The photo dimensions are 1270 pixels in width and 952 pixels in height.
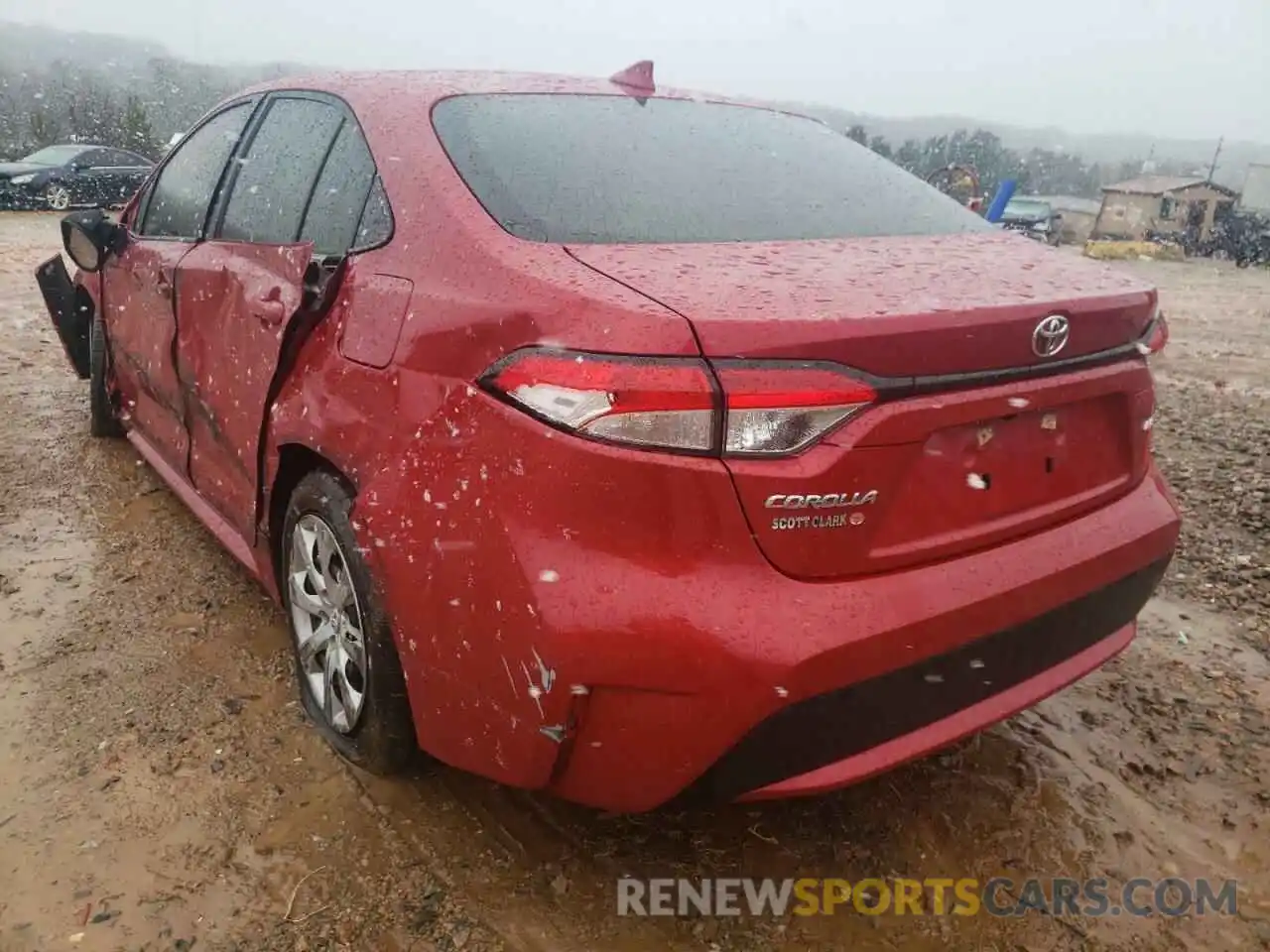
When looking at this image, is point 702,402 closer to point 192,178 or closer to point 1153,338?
point 1153,338

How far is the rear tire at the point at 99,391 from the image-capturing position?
407 centimetres

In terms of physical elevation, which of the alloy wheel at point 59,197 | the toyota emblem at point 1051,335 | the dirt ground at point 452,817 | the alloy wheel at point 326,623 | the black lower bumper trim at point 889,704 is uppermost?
the toyota emblem at point 1051,335

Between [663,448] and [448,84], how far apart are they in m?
1.34

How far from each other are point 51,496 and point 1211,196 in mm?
47799

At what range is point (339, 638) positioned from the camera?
222 centimetres

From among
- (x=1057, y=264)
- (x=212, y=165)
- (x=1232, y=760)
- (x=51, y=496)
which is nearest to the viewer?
(x=1057, y=264)

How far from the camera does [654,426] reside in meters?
1.49

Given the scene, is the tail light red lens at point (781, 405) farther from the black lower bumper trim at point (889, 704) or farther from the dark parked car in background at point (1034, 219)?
the dark parked car in background at point (1034, 219)

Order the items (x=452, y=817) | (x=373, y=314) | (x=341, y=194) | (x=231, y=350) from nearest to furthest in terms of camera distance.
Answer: (x=373, y=314) < (x=452, y=817) < (x=341, y=194) < (x=231, y=350)

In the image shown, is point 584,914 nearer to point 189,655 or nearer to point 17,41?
point 189,655

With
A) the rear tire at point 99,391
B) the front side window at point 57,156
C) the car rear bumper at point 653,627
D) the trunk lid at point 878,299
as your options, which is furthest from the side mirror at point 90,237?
the front side window at point 57,156

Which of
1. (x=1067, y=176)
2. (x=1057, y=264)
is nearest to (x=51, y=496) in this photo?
(x=1057, y=264)

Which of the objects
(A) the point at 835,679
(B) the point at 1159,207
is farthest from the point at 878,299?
(B) the point at 1159,207

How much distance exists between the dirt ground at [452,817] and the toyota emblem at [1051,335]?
45.0 inches
